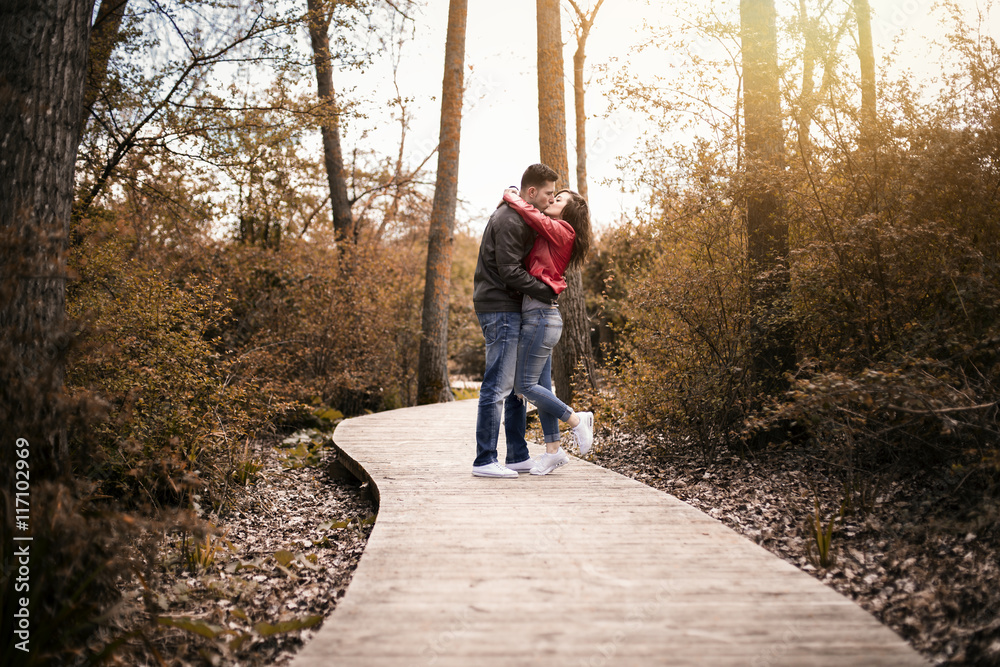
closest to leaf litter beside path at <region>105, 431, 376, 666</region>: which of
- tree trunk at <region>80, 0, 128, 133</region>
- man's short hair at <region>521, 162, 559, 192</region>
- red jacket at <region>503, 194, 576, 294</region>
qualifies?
red jacket at <region>503, 194, 576, 294</region>

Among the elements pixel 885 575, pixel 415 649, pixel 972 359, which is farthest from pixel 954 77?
pixel 415 649

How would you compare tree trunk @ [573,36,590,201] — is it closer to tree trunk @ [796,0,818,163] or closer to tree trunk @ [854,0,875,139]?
tree trunk @ [854,0,875,139]

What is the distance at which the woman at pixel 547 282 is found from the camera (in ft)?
14.1

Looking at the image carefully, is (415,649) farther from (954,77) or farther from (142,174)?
(142,174)

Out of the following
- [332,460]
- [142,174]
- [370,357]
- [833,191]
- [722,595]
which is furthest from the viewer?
[370,357]

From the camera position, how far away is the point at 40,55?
11.2 feet

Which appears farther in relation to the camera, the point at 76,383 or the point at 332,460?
the point at 332,460

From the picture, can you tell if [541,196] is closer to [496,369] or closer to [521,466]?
[496,369]

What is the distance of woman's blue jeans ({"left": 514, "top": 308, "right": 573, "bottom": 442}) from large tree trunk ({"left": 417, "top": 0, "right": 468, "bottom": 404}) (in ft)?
22.2

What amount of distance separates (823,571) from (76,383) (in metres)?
4.49

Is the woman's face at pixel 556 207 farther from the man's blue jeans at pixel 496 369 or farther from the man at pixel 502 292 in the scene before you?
the man's blue jeans at pixel 496 369

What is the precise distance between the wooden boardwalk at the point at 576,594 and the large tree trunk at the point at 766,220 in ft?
6.47

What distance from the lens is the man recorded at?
4.21 metres

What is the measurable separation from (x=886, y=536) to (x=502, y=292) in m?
2.60
